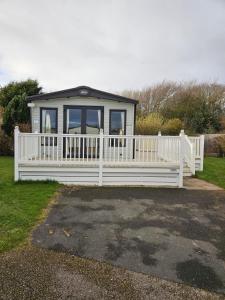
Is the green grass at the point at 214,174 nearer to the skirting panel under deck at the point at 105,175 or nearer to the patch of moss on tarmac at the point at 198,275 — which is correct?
the skirting panel under deck at the point at 105,175

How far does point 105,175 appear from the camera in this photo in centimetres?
783

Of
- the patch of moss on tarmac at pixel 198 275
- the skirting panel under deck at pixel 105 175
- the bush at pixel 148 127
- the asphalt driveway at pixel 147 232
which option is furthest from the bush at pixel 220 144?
the patch of moss on tarmac at pixel 198 275

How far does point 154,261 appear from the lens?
324cm

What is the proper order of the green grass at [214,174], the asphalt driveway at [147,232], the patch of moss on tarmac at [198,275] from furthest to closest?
the green grass at [214,174] → the asphalt driveway at [147,232] → the patch of moss on tarmac at [198,275]

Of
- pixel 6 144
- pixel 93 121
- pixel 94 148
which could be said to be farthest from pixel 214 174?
pixel 6 144

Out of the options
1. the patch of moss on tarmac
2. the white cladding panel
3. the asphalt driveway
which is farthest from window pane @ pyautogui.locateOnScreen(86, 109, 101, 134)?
the patch of moss on tarmac

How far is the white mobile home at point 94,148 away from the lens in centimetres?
773

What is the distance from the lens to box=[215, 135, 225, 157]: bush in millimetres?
15508

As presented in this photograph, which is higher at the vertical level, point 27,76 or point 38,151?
point 27,76

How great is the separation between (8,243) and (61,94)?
7.55 m

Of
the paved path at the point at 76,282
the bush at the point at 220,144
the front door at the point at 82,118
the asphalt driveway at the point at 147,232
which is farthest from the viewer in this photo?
the bush at the point at 220,144

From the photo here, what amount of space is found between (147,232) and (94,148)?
5.88 m

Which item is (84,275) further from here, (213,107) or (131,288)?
(213,107)

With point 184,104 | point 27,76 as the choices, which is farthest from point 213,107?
point 27,76
